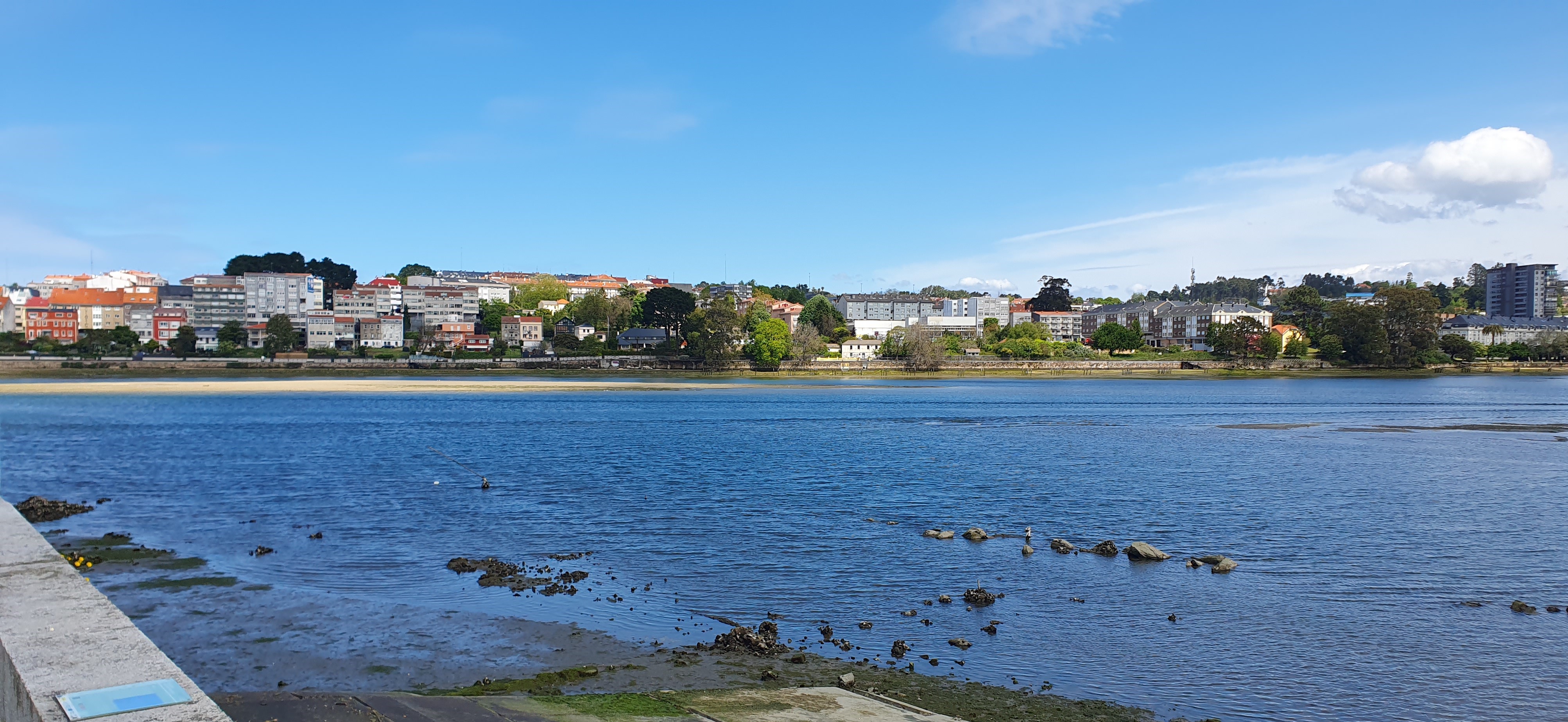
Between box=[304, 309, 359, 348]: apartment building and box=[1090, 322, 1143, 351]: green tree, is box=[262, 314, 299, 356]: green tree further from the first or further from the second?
box=[1090, 322, 1143, 351]: green tree

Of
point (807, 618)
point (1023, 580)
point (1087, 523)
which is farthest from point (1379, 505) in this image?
point (807, 618)

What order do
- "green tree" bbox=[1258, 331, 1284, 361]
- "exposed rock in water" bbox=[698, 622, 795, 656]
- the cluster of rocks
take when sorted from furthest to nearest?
"green tree" bbox=[1258, 331, 1284, 361] < the cluster of rocks < "exposed rock in water" bbox=[698, 622, 795, 656]

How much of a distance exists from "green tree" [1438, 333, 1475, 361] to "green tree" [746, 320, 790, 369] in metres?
90.4

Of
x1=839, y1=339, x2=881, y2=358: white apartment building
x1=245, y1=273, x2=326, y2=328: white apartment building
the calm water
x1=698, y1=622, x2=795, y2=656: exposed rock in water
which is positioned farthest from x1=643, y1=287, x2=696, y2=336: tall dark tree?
x1=698, y1=622, x2=795, y2=656: exposed rock in water

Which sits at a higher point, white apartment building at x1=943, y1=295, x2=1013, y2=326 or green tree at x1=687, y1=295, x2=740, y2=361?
white apartment building at x1=943, y1=295, x2=1013, y2=326

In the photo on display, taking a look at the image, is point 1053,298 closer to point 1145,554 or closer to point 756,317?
point 756,317

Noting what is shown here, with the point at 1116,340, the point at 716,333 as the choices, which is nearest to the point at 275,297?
the point at 716,333

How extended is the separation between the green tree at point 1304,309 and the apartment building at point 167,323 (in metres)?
167

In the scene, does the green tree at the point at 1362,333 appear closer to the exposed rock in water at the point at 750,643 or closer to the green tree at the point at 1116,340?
the green tree at the point at 1116,340

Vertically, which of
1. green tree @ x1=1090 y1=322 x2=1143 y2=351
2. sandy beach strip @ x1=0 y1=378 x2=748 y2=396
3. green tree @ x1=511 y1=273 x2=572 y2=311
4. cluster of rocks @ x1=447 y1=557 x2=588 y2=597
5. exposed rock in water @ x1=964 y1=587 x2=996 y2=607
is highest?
green tree @ x1=511 y1=273 x2=572 y2=311

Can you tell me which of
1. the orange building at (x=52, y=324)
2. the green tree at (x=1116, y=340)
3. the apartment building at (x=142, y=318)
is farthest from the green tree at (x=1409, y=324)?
the orange building at (x=52, y=324)

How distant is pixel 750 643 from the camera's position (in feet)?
39.5

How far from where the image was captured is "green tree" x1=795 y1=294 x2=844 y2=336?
497 ft

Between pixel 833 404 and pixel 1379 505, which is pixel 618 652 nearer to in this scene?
pixel 1379 505
